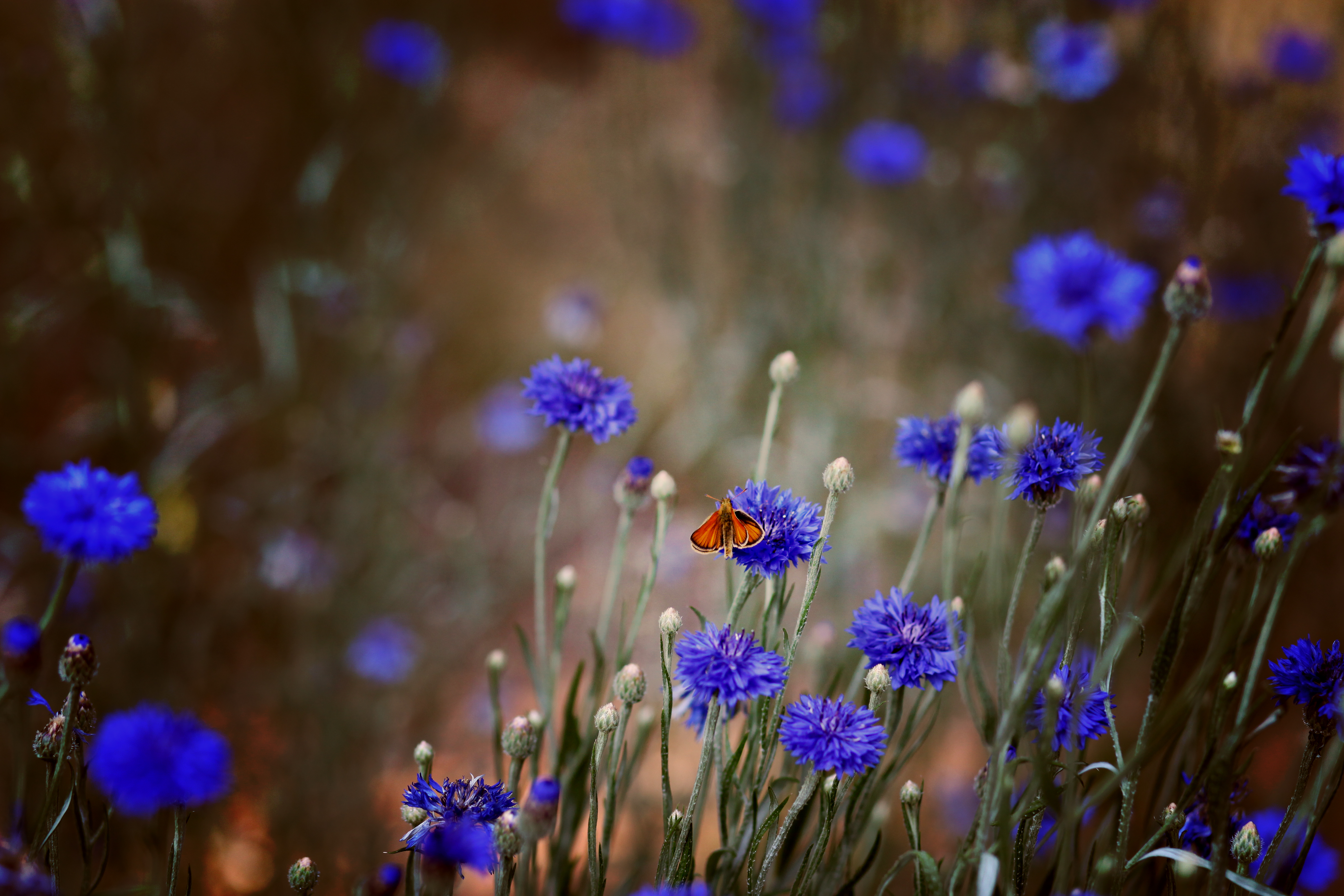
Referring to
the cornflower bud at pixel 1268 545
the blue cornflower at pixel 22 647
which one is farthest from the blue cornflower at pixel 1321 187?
the blue cornflower at pixel 22 647

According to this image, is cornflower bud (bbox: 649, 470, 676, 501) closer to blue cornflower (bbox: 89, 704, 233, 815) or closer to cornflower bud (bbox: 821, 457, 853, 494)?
cornflower bud (bbox: 821, 457, 853, 494)

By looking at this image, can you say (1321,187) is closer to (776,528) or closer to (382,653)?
(776,528)

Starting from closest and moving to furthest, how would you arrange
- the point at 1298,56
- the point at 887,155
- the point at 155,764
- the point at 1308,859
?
the point at 155,764 → the point at 1308,859 → the point at 1298,56 → the point at 887,155

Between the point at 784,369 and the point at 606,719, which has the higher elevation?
the point at 784,369

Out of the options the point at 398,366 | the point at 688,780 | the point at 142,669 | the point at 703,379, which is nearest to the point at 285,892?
the point at 142,669

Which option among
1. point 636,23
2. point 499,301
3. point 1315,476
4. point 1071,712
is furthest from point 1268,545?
point 499,301

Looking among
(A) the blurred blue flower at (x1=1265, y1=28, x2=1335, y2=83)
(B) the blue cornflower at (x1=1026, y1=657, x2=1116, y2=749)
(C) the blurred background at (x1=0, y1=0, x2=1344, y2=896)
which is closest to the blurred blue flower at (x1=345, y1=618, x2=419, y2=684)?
(C) the blurred background at (x1=0, y1=0, x2=1344, y2=896)

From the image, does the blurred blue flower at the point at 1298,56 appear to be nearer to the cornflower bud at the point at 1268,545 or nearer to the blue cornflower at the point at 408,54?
the cornflower bud at the point at 1268,545

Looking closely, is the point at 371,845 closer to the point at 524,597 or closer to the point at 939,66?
the point at 524,597
